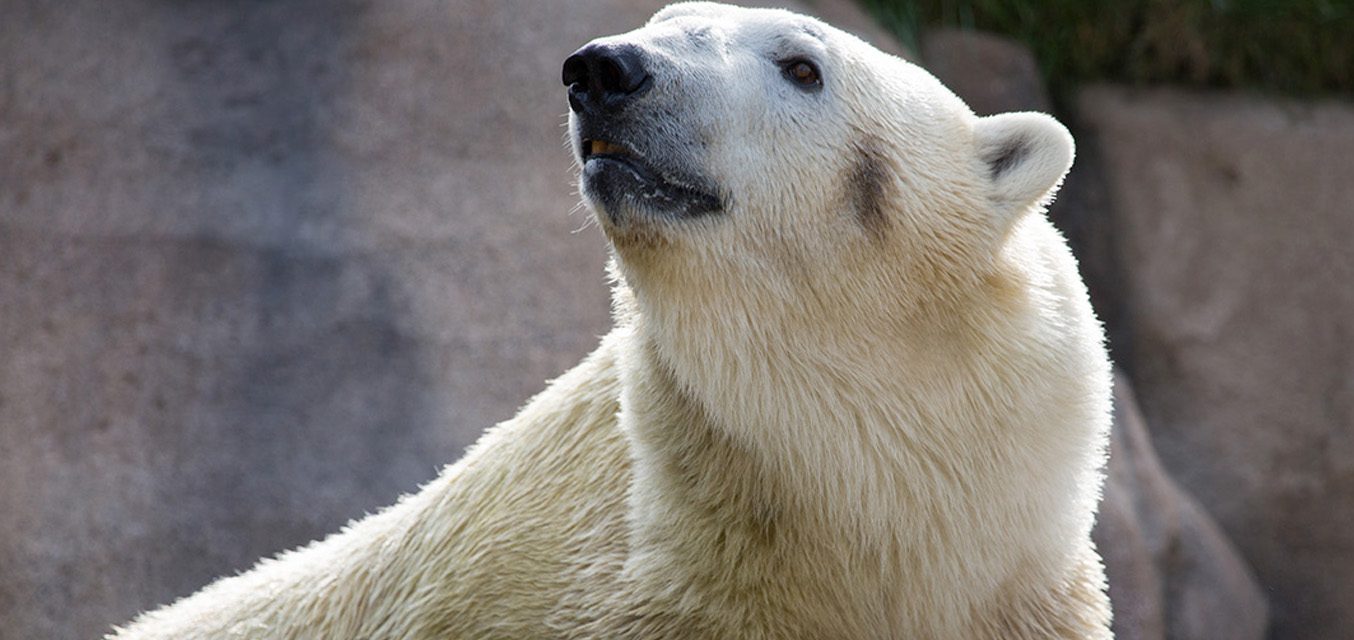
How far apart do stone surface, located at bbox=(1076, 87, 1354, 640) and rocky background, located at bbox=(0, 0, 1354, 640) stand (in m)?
0.52

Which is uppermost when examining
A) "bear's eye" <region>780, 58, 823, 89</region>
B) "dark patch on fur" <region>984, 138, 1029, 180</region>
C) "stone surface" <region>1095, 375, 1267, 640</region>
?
"bear's eye" <region>780, 58, 823, 89</region>

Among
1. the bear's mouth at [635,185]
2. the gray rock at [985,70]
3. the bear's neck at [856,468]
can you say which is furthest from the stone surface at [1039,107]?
the bear's mouth at [635,185]

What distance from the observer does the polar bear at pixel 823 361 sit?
281cm

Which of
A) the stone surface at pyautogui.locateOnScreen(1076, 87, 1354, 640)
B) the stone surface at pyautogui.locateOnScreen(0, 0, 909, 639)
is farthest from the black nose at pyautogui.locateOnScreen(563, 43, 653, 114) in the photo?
the stone surface at pyautogui.locateOnScreen(1076, 87, 1354, 640)

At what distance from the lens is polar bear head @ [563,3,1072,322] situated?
8.98ft

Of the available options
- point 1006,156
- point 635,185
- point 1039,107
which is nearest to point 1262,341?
point 1039,107

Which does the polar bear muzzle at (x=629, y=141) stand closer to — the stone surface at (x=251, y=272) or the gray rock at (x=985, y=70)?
the stone surface at (x=251, y=272)

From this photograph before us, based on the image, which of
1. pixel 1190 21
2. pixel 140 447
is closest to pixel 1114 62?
pixel 1190 21

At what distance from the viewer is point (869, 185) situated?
2912 mm

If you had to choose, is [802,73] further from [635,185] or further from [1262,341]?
[1262,341]

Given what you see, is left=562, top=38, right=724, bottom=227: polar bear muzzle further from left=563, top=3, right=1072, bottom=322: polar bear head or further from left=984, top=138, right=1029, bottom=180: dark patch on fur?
left=984, top=138, right=1029, bottom=180: dark patch on fur

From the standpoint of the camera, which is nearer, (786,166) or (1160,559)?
(786,166)

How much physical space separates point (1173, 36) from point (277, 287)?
4.18 metres

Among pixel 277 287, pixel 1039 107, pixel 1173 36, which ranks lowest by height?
pixel 1039 107
